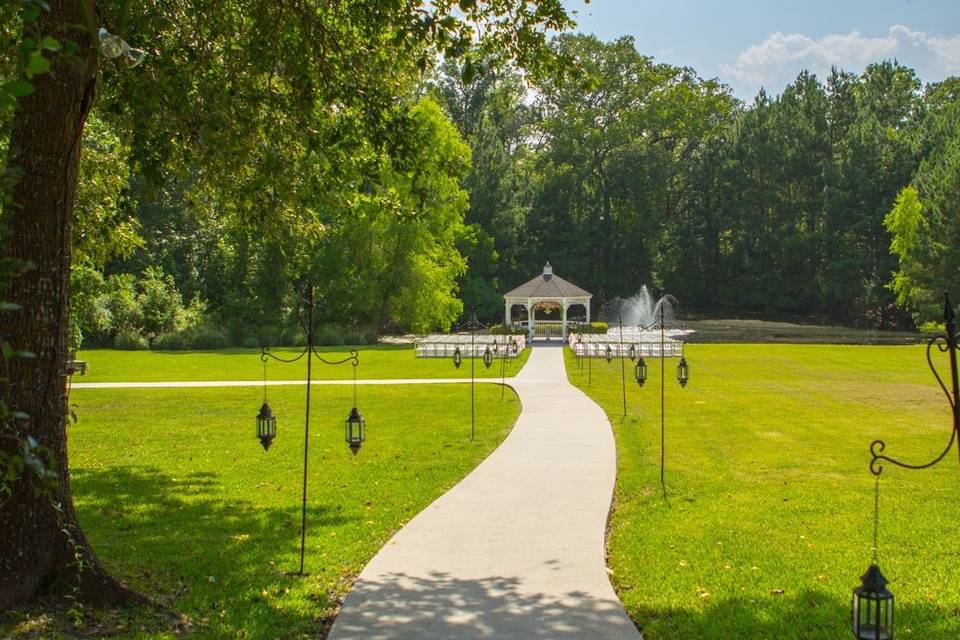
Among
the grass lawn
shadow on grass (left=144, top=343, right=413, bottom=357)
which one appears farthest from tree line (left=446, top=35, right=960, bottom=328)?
the grass lawn

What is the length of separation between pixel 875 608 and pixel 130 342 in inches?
→ 1632

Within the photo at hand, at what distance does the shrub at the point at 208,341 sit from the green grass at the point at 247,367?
3454mm

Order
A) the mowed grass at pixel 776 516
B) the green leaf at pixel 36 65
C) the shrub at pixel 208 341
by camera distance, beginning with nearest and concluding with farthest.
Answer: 1. the green leaf at pixel 36 65
2. the mowed grass at pixel 776 516
3. the shrub at pixel 208 341

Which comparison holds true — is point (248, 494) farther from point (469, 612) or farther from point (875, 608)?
point (875, 608)

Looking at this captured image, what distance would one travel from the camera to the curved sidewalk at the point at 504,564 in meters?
6.07

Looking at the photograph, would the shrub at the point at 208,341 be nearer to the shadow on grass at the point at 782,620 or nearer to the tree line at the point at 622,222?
the tree line at the point at 622,222

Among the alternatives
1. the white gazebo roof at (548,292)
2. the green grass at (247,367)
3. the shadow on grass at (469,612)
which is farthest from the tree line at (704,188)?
the shadow on grass at (469,612)

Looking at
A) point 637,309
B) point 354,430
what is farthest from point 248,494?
point 637,309

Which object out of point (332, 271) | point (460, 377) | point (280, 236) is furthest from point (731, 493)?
point (332, 271)

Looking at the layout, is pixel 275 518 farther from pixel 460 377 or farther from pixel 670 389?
pixel 460 377

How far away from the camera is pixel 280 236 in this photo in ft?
41.0

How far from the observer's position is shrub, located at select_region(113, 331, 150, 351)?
41.5 metres

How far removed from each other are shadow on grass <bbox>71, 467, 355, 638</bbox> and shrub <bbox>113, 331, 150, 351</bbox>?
31440 mm

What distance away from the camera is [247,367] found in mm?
30984
